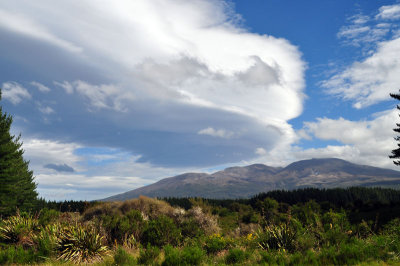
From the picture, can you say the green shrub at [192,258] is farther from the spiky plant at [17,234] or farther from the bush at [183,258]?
the spiky plant at [17,234]

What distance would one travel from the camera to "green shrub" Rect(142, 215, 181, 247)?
56.9ft

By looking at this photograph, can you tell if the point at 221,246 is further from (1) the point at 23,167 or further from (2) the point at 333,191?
(2) the point at 333,191

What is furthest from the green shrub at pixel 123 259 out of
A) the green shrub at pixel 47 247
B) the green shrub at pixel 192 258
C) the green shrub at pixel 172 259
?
the green shrub at pixel 47 247

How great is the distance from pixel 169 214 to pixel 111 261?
1401cm

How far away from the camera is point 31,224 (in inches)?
701

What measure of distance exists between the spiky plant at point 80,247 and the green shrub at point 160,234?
4009mm

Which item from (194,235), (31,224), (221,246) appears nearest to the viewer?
(221,246)

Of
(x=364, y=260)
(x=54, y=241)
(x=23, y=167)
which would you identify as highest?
(x=23, y=167)

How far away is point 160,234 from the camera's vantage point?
1742 centimetres

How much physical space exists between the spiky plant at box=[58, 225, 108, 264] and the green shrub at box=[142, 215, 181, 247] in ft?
13.2

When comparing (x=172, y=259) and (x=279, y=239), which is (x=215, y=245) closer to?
(x=279, y=239)

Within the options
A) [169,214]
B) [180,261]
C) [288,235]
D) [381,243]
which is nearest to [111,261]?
[180,261]

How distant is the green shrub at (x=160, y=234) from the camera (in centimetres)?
1734

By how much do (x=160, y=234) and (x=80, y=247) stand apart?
201 inches
